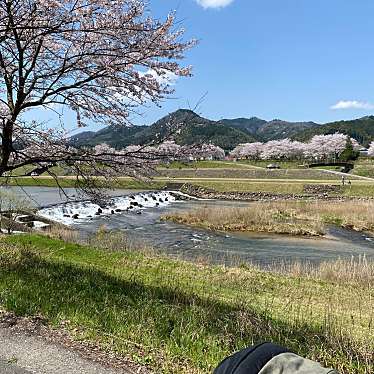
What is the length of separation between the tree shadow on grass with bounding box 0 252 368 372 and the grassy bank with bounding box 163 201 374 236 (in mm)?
21214

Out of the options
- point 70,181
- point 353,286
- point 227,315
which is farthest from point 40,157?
point 353,286

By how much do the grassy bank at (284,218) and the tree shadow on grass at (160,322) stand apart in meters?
21.2

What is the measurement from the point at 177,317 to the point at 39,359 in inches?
69.4

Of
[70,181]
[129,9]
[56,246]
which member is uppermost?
[129,9]

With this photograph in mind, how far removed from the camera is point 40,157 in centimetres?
720

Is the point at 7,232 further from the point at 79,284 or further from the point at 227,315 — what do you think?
the point at 227,315

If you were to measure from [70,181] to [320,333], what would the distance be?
15.9 ft

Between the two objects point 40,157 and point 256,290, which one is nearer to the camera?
point 40,157

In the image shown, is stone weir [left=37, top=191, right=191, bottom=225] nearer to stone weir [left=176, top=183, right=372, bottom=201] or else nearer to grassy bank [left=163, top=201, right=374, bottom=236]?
grassy bank [left=163, top=201, right=374, bottom=236]

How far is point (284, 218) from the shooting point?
99.1 ft

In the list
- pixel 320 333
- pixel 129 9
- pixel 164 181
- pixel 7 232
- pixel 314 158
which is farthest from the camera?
pixel 314 158

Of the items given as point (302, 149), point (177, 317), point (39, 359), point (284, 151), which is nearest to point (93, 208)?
point (177, 317)

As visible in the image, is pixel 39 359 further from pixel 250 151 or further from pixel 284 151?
pixel 250 151

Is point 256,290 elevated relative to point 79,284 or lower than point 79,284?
lower
